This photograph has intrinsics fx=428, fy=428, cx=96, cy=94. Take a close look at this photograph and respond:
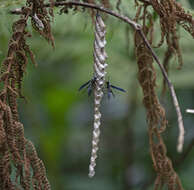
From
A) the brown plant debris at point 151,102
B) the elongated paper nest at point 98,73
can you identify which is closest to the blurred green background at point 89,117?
the brown plant debris at point 151,102

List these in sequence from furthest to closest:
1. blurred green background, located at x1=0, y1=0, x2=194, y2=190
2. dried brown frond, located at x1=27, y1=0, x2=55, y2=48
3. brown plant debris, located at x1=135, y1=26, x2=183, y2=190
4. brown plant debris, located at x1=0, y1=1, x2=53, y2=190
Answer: blurred green background, located at x1=0, y1=0, x2=194, y2=190
brown plant debris, located at x1=135, y1=26, x2=183, y2=190
dried brown frond, located at x1=27, y1=0, x2=55, y2=48
brown plant debris, located at x1=0, y1=1, x2=53, y2=190

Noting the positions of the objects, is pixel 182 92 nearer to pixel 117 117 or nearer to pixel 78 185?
pixel 117 117

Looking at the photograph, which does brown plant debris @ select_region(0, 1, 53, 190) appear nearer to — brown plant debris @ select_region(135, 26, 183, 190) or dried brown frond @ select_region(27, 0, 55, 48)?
dried brown frond @ select_region(27, 0, 55, 48)

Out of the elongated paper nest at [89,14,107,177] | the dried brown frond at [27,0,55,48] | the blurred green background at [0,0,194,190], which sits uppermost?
the dried brown frond at [27,0,55,48]

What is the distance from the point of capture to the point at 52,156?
2.67 metres

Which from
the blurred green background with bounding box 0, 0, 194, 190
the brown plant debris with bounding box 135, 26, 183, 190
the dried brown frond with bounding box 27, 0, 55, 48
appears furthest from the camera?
the blurred green background with bounding box 0, 0, 194, 190

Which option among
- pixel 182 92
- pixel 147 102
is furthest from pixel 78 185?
pixel 147 102

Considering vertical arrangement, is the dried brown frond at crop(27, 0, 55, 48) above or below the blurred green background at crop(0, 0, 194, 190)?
above

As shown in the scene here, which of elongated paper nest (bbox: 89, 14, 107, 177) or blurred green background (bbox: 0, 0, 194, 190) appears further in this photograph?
blurred green background (bbox: 0, 0, 194, 190)

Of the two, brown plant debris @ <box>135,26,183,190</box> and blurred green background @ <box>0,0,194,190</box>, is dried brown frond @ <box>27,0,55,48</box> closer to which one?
brown plant debris @ <box>135,26,183,190</box>

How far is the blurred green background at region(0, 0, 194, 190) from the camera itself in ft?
8.58

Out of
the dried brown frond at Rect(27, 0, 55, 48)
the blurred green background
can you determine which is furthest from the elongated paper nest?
the blurred green background

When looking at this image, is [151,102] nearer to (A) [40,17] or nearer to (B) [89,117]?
(A) [40,17]

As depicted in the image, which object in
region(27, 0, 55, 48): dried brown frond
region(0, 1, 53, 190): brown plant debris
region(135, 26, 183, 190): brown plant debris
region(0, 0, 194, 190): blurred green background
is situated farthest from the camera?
region(0, 0, 194, 190): blurred green background
